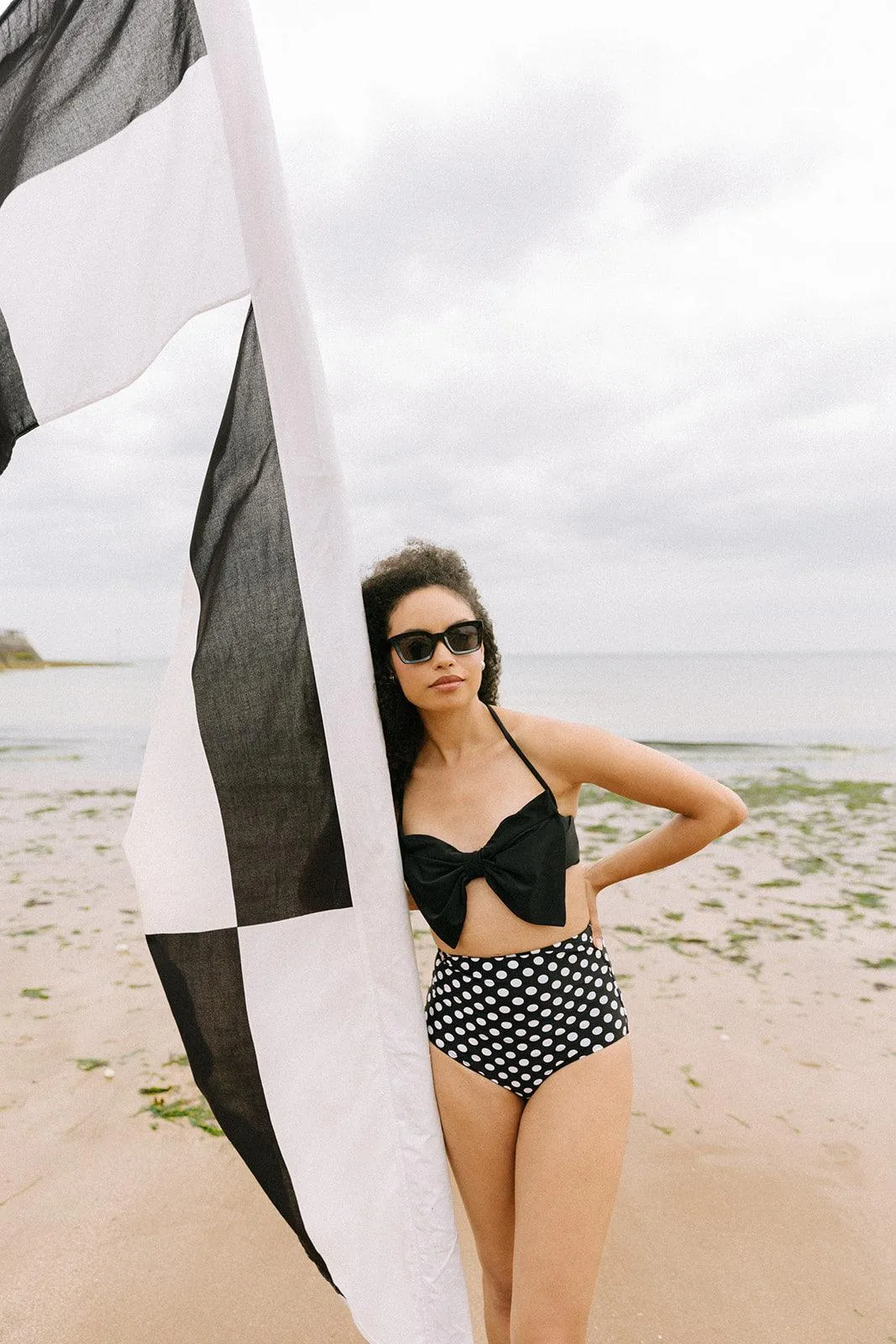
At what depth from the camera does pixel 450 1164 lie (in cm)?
255

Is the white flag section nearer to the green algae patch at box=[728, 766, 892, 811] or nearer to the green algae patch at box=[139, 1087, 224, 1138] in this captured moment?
the green algae patch at box=[139, 1087, 224, 1138]

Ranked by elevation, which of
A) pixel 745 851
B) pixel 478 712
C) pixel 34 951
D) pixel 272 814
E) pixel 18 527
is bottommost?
pixel 745 851

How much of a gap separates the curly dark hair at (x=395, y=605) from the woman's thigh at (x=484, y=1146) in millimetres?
794

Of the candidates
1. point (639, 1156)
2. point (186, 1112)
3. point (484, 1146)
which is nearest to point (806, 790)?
point (639, 1156)

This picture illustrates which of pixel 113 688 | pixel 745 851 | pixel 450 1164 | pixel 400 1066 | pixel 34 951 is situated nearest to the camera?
pixel 400 1066

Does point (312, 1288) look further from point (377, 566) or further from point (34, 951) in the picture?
point (34, 951)

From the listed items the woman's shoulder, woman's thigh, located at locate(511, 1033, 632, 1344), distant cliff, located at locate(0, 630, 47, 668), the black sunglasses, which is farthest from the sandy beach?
distant cliff, located at locate(0, 630, 47, 668)

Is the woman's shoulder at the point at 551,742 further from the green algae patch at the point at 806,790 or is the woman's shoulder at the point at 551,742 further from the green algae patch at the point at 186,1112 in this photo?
the green algae patch at the point at 806,790

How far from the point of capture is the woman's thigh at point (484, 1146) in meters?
2.36

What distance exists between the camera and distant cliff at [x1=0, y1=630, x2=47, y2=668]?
52.2 metres

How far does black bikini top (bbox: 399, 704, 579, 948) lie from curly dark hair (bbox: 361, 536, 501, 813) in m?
0.27

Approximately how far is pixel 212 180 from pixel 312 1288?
146 inches

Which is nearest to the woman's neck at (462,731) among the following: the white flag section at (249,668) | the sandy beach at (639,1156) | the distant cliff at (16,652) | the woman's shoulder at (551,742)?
the woman's shoulder at (551,742)

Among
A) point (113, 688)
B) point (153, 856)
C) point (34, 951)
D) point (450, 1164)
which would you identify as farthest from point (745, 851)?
point (113, 688)
